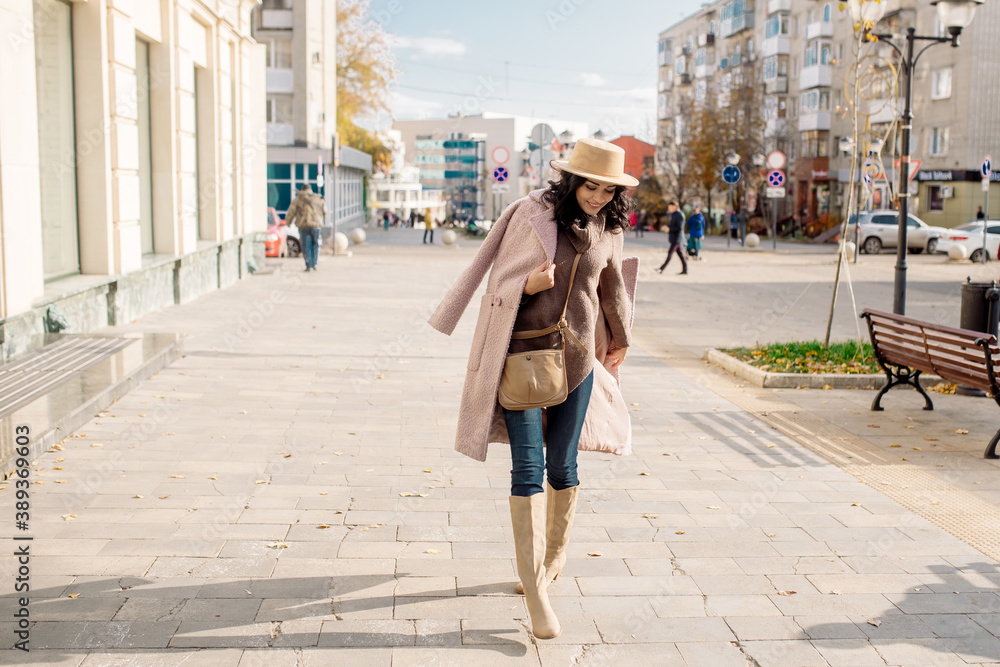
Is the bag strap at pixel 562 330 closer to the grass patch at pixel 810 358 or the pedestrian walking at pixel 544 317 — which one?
the pedestrian walking at pixel 544 317

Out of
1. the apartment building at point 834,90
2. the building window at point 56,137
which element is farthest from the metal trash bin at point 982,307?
the apartment building at point 834,90

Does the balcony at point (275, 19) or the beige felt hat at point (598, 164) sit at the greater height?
the balcony at point (275, 19)

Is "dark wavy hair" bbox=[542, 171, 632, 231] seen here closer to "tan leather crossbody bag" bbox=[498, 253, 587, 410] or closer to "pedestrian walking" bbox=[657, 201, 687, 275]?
"tan leather crossbody bag" bbox=[498, 253, 587, 410]

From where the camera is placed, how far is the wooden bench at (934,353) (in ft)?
22.5

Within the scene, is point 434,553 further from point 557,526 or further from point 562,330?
point 562,330

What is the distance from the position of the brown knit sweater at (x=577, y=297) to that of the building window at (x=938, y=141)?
47.5 m

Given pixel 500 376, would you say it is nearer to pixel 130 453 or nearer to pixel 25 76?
pixel 130 453

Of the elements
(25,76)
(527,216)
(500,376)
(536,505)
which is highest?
(25,76)

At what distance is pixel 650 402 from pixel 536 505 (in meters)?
4.85

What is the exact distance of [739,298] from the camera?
63.4 feet

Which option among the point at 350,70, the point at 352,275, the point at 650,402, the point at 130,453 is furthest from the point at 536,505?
the point at 350,70

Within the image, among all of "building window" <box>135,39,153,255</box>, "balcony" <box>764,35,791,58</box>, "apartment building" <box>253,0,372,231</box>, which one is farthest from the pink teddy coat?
"balcony" <box>764,35,791,58</box>

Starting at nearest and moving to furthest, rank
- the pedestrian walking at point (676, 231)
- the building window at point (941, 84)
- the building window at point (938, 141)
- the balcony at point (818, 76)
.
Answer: the pedestrian walking at point (676, 231) → the building window at point (941, 84) → the building window at point (938, 141) → the balcony at point (818, 76)

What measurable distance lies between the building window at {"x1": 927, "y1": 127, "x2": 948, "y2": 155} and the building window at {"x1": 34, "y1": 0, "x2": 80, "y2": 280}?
142 ft
